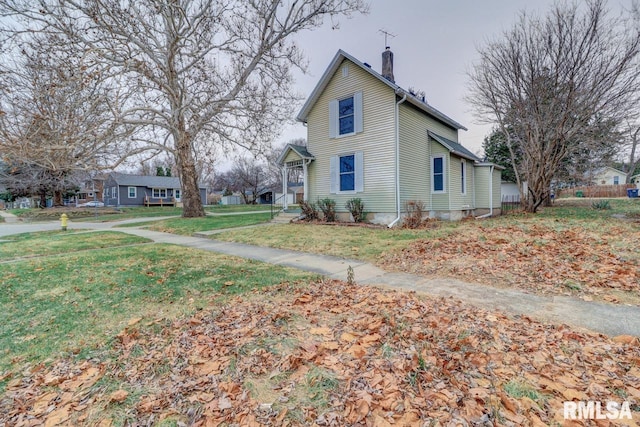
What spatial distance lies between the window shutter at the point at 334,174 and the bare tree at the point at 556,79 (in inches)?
335

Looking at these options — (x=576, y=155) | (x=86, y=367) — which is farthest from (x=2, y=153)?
(x=576, y=155)

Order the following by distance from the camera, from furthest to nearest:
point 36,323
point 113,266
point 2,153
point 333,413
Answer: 1. point 113,266
2. point 2,153
3. point 36,323
4. point 333,413

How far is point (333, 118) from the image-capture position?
13484 millimetres

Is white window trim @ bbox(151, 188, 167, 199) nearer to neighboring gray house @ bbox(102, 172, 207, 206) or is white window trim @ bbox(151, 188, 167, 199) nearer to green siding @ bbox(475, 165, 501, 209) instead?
neighboring gray house @ bbox(102, 172, 207, 206)

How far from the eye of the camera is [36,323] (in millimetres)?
3635

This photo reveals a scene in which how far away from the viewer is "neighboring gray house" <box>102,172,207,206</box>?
39500 mm

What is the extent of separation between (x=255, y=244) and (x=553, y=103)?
14.0 meters

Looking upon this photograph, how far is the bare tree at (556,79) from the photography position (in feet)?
38.2

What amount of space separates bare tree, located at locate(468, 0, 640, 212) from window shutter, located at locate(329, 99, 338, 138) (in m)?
7.60

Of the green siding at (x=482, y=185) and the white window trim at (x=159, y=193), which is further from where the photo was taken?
the white window trim at (x=159, y=193)

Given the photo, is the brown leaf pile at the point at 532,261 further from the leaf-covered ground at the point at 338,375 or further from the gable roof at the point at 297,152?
the gable roof at the point at 297,152

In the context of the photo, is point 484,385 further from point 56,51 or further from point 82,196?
point 82,196

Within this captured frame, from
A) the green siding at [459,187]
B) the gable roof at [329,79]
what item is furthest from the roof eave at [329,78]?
the green siding at [459,187]

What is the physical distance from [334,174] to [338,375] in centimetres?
1162
